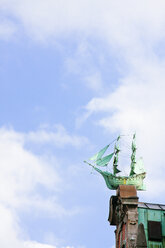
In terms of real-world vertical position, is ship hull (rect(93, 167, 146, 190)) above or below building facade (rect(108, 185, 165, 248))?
above

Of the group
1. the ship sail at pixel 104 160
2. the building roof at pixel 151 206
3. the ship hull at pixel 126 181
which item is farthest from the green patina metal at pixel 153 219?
the ship sail at pixel 104 160

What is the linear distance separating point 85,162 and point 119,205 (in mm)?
21526

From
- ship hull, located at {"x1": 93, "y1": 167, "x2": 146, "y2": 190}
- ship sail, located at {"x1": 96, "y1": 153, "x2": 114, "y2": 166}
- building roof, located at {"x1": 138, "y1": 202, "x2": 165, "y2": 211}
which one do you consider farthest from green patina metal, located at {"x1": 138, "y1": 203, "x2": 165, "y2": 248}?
ship sail, located at {"x1": 96, "y1": 153, "x2": 114, "y2": 166}

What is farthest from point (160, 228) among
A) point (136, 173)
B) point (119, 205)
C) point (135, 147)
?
point (135, 147)

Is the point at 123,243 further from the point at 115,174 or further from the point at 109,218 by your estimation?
the point at 115,174

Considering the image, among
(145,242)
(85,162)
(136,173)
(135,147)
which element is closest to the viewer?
(145,242)

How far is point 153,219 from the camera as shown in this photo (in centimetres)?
4081

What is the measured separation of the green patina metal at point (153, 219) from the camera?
129 ft

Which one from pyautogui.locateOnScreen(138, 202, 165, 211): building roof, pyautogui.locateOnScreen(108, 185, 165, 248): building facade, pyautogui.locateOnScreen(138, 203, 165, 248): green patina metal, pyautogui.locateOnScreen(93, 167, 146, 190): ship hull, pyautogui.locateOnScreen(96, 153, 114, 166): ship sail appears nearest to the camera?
pyautogui.locateOnScreen(108, 185, 165, 248): building facade

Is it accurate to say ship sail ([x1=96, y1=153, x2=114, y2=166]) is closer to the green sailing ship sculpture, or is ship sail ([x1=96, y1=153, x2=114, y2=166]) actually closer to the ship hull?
the green sailing ship sculpture

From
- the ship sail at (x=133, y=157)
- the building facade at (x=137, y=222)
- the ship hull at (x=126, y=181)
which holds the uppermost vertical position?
the ship sail at (x=133, y=157)

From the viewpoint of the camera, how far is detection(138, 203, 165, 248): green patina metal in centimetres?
3919

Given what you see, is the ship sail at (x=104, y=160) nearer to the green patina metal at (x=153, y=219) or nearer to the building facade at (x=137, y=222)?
the building facade at (x=137, y=222)

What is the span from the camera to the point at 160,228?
1574 inches
